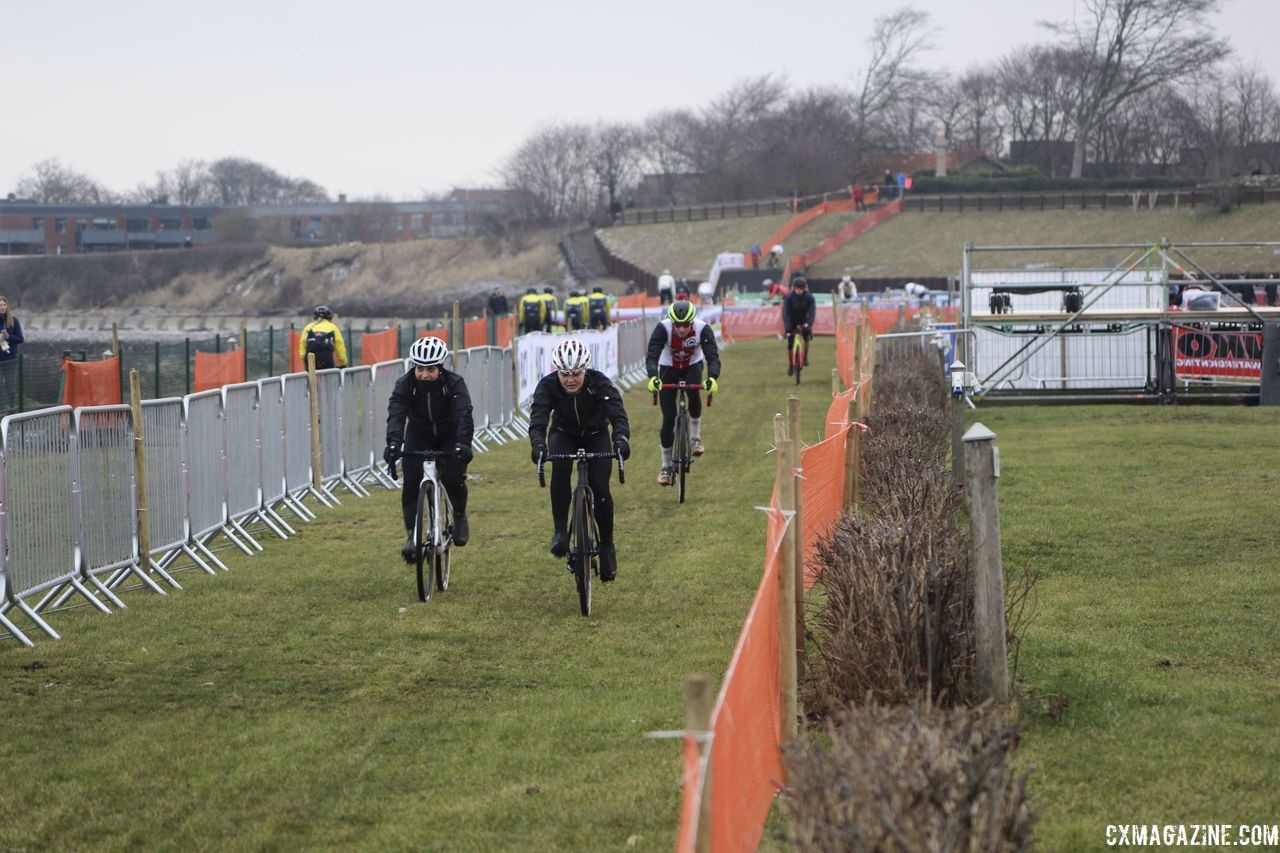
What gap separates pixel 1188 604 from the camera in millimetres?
10227

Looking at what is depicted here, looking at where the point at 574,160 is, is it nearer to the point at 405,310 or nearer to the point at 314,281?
the point at 314,281

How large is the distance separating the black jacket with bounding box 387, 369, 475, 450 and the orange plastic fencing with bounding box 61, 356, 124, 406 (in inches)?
392

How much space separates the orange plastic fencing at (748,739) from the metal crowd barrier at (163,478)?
18.2 ft

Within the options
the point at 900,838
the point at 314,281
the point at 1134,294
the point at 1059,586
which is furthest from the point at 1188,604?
the point at 314,281

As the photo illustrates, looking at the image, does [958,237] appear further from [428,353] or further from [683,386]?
[428,353]

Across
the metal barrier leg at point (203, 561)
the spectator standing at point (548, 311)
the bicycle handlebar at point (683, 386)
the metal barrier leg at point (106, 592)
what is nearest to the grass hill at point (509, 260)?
the spectator standing at point (548, 311)

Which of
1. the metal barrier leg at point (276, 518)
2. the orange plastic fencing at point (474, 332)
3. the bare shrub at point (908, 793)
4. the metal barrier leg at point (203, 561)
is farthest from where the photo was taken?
the orange plastic fencing at point (474, 332)

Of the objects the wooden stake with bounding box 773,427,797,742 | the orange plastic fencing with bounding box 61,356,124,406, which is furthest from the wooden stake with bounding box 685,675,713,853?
the orange plastic fencing with bounding box 61,356,124,406

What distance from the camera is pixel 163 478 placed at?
1244 centimetres

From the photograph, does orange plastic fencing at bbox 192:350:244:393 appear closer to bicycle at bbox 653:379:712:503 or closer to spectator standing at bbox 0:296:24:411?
spectator standing at bbox 0:296:24:411

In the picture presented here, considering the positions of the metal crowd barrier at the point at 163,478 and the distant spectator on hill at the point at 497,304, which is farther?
the distant spectator on hill at the point at 497,304

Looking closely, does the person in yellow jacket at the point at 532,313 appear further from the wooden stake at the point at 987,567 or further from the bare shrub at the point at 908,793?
the bare shrub at the point at 908,793

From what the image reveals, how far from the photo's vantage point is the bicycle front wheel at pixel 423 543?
36.6 ft

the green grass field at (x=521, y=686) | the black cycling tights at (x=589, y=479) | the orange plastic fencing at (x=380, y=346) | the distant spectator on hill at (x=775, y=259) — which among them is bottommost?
the green grass field at (x=521, y=686)
